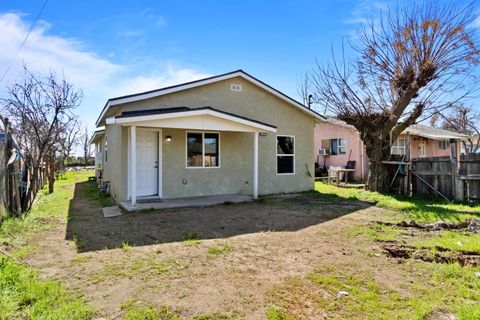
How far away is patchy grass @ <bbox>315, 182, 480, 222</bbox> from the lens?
7.91 m

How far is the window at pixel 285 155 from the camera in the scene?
12742mm

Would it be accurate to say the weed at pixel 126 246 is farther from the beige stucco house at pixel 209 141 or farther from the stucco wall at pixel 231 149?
the stucco wall at pixel 231 149

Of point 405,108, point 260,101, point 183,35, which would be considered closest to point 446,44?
point 405,108

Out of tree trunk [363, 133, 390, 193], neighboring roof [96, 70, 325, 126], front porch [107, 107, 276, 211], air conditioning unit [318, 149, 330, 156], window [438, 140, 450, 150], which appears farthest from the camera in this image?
window [438, 140, 450, 150]

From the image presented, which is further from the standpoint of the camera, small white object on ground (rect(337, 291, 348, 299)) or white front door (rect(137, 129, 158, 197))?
white front door (rect(137, 129, 158, 197))

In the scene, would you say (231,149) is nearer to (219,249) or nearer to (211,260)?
(219,249)

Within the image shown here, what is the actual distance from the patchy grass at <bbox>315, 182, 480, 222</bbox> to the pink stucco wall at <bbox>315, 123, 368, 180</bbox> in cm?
625

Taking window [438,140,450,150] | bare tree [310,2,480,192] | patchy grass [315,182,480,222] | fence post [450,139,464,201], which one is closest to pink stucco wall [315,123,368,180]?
bare tree [310,2,480,192]

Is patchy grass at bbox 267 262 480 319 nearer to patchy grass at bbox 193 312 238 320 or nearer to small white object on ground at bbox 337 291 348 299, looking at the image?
small white object on ground at bbox 337 291 348 299

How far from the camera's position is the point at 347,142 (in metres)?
19.0

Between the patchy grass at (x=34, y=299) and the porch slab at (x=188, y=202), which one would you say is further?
the porch slab at (x=188, y=202)

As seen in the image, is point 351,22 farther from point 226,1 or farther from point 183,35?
point 183,35

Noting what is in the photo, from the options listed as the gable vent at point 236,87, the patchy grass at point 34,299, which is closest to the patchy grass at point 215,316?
the patchy grass at point 34,299

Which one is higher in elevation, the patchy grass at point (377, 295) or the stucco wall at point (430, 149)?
the stucco wall at point (430, 149)
